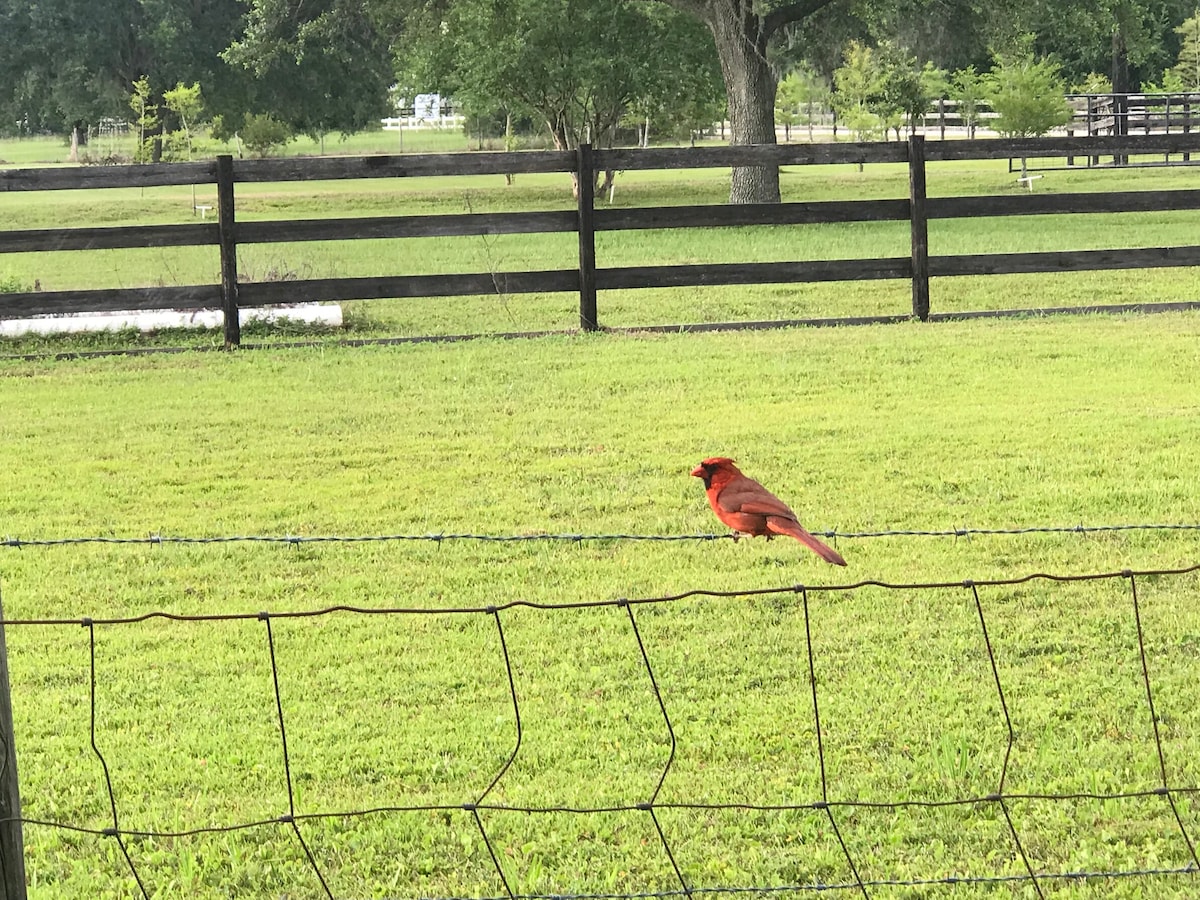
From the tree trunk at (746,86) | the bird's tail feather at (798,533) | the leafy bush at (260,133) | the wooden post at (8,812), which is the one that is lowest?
the wooden post at (8,812)

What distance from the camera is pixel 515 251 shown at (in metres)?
21.4

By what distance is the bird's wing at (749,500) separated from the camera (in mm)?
4227

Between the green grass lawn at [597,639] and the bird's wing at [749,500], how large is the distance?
72cm

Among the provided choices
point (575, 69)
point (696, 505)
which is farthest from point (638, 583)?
point (575, 69)

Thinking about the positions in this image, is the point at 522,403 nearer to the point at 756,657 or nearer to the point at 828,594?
the point at 828,594

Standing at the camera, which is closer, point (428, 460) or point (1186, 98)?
point (428, 460)

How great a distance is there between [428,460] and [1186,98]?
3496cm

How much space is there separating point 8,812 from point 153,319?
11047 mm

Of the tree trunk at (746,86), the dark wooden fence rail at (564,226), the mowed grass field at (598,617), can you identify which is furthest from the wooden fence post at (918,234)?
the tree trunk at (746,86)

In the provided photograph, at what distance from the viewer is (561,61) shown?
32.8 meters

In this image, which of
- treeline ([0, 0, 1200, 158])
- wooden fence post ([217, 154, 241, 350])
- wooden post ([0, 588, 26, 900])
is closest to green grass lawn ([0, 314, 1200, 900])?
wooden post ([0, 588, 26, 900])

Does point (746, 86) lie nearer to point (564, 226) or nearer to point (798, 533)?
point (564, 226)

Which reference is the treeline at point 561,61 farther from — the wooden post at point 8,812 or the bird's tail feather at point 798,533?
the wooden post at point 8,812

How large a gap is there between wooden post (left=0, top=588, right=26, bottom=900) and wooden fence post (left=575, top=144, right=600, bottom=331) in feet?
33.3
